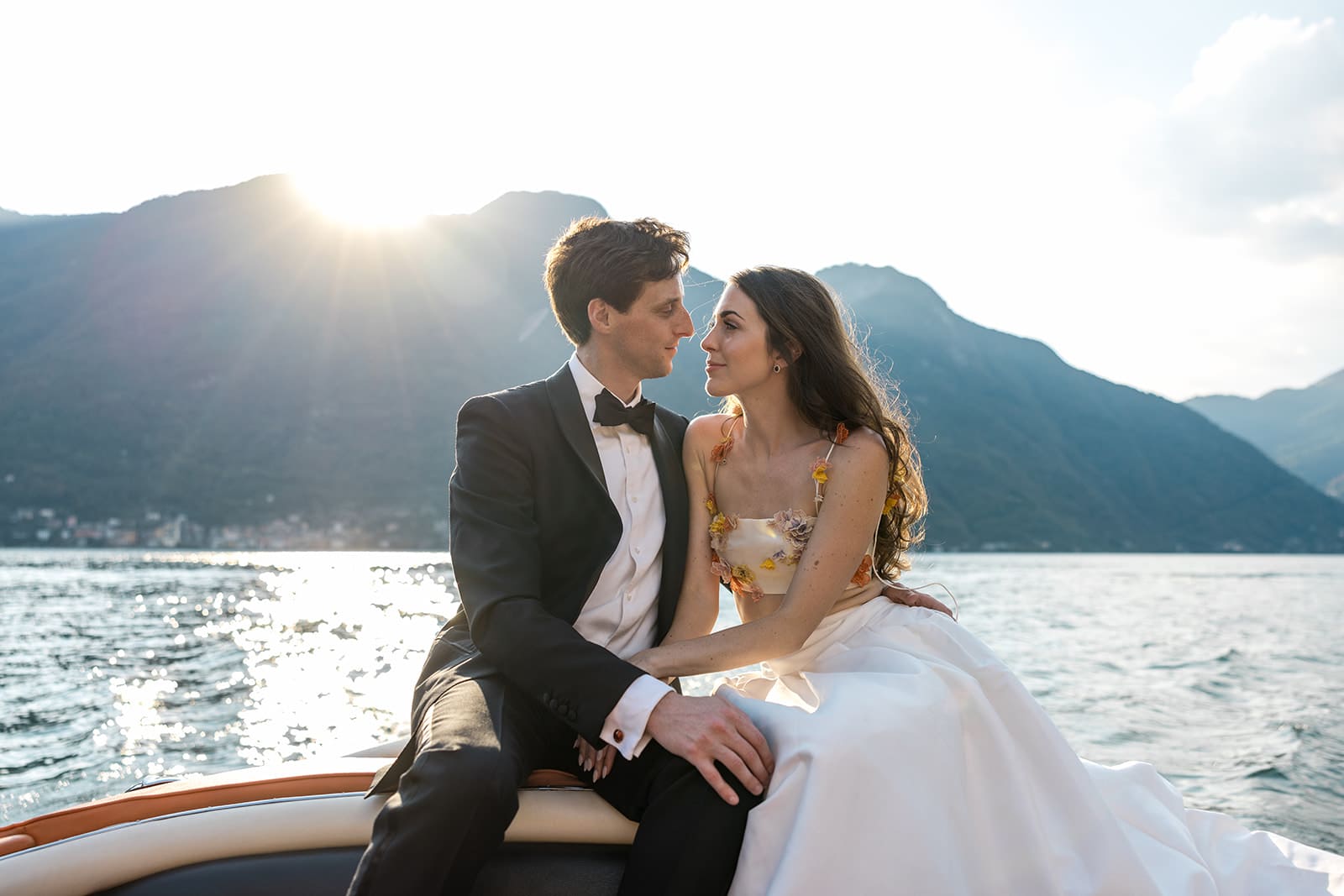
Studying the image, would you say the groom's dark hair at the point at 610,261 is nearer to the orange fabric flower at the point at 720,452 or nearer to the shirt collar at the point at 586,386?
the shirt collar at the point at 586,386

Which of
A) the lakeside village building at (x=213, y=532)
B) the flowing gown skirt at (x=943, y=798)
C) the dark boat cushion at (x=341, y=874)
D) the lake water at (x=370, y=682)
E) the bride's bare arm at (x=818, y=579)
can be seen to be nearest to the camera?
Answer: the flowing gown skirt at (x=943, y=798)

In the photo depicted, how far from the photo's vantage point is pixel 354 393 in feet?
242

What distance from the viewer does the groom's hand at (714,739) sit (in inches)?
77.9

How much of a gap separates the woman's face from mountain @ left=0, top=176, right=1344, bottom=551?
50452mm

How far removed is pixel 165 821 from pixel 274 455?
67913 mm

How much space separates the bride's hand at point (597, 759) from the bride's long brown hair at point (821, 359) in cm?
117

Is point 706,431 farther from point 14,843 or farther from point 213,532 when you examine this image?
point 213,532

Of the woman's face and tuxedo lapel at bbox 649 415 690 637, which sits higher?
the woman's face

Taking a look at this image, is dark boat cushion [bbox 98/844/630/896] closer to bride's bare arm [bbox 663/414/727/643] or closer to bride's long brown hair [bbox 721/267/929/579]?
bride's bare arm [bbox 663/414/727/643]

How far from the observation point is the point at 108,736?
8273 millimetres

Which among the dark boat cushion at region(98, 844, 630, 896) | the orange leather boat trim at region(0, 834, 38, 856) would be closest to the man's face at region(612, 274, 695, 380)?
the dark boat cushion at region(98, 844, 630, 896)

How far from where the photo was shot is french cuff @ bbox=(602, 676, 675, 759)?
207 cm

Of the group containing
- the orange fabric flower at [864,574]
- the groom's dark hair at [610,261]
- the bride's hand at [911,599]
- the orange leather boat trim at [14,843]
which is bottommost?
the orange leather boat trim at [14,843]

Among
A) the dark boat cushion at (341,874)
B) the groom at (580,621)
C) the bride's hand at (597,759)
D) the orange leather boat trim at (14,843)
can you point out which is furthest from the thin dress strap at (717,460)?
the orange leather boat trim at (14,843)
